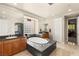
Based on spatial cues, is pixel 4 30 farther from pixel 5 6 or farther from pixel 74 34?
pixel 74 34

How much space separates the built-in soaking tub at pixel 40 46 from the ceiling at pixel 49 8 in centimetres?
57

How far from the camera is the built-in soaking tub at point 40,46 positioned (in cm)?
181

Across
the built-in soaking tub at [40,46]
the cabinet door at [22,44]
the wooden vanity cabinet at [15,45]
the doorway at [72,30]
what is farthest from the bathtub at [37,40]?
the doorway at [72,30]

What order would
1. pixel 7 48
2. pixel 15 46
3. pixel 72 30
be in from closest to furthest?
pixel 7 48
pixel 15 46
pixel 72 30

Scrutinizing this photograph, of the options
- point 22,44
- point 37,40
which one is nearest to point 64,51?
point 37,40

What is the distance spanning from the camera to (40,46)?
1865mm

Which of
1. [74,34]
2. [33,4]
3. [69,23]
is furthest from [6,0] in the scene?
[74,34]

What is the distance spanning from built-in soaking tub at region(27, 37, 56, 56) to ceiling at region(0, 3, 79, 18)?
57 cm

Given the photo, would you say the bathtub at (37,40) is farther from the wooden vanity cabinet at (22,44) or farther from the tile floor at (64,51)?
the tile floor at (64,51)

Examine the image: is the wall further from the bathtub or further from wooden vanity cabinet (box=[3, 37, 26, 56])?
wooden vanity cabinet (box=[3, 37, 26, 56])

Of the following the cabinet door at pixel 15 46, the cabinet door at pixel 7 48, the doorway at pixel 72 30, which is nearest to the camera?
the cabinet door at pixel 7 48

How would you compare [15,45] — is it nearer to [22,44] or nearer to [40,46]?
[22,44]

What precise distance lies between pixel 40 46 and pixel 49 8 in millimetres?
812

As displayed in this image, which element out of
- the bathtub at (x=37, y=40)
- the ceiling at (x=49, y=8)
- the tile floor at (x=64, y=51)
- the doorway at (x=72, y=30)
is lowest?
the tile floor at (x=64, y=51)
